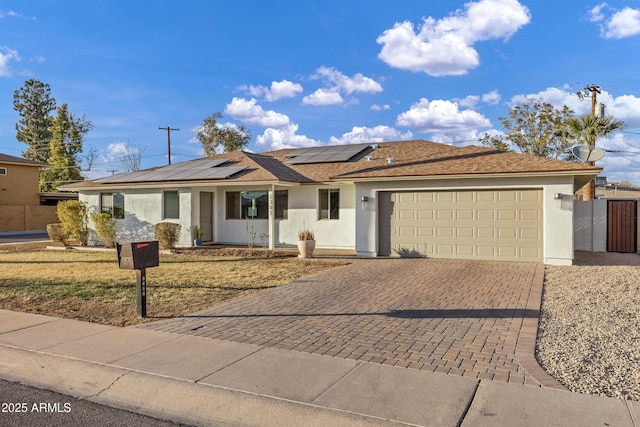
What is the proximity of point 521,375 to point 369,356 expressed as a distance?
64.6 inches

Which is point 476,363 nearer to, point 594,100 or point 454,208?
point 454,208

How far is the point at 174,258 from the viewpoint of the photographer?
15.4m

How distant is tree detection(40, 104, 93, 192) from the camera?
5125 cm

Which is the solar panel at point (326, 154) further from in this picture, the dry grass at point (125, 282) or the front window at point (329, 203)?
the dry grass at point (125, 282)

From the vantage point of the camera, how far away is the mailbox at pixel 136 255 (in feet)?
24.0

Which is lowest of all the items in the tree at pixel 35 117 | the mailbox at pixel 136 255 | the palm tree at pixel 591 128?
the mailbox at pixel 136 255

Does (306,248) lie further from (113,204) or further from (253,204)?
(113,204)

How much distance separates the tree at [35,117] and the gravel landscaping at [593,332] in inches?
2529

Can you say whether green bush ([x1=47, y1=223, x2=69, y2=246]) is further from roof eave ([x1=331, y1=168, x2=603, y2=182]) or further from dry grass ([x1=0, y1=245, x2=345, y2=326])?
roof eave ([x1=331, y1=168, x2=603, y2=182])

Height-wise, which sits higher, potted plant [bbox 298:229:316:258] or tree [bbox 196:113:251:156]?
tree [bbox 196:113:251:156]

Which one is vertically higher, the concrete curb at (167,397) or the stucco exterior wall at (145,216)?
the stucco exterior wall at (145,216)

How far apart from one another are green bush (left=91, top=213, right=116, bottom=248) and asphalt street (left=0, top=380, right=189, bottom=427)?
15.2 metres

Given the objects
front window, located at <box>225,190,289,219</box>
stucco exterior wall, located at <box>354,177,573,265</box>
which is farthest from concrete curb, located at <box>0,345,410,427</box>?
front window, located at <box>225,190,289,219</box>

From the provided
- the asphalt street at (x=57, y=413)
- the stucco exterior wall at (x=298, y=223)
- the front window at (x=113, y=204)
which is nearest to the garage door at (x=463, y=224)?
the stucco exterior wall at (x=298, y=223)
